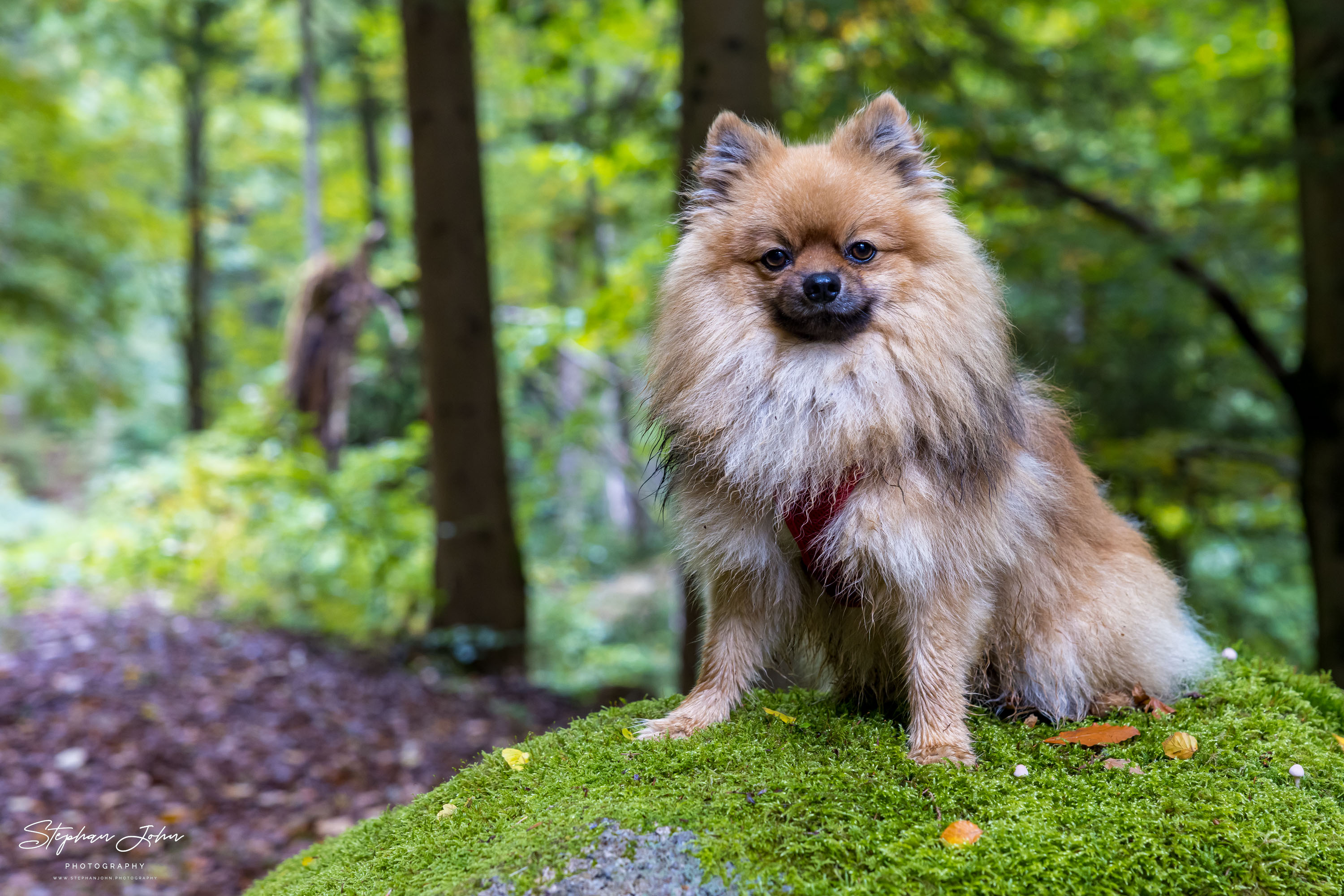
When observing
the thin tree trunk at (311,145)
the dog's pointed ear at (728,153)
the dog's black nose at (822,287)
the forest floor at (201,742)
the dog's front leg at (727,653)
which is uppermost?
the thin tree trunk at (311,145)

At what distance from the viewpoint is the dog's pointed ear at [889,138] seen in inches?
112

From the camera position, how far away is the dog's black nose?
2.55m

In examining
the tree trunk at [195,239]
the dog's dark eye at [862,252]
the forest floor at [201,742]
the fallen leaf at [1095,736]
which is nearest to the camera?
the dog's dark eye at [862,252]

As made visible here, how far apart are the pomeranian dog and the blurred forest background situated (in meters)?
0.69

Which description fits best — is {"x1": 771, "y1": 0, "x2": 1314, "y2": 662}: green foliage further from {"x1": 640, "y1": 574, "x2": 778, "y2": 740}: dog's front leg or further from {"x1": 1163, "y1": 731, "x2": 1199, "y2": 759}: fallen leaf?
{"x1": 640, "y1": 574, "x2": 778, "y2": 740}: dog's front leg

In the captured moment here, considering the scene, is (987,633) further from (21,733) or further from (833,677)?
(21,733)

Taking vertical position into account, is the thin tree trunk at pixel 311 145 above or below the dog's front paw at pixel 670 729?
above

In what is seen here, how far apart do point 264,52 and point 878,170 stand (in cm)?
1609

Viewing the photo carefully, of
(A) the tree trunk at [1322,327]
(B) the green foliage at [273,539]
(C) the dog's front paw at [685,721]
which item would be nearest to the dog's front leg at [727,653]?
(C) the dog's front paw at [685,721]

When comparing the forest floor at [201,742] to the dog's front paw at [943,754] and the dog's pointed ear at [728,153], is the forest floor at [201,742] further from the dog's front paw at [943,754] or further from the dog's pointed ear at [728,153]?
the dog's pointed ear at [728,153]

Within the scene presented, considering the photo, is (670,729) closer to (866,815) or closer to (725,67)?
(866,815)

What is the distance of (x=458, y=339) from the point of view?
7.13 metres

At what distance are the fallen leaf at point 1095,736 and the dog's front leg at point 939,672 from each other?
0.32m

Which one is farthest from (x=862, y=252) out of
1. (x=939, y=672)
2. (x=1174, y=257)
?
(x=1174, y=257)
